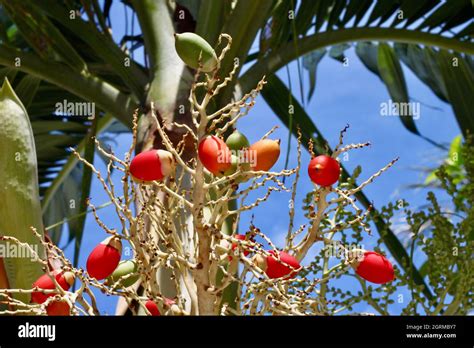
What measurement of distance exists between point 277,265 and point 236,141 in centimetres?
13

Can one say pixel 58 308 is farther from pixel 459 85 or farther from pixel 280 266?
pixel 459 85

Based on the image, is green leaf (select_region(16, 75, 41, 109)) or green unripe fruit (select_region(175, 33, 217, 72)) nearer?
green unripe fruit (select_region(175, 33, 217, 72))

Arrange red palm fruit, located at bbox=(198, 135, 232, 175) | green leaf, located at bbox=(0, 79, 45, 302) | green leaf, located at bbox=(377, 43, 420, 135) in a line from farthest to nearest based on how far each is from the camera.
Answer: green leaf, located at bbox=(377, 43, 420, 135), green leaf, located at bbox=(0, 79, 45, 302), red palm fruit, located at bbox=(198, 135, 232, 175)

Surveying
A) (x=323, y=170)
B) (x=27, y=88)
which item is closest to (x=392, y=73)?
(x=27, y=88)

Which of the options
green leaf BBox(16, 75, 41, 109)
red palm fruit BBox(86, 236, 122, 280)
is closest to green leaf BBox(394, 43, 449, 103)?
green leaf BBox(16, 75, 41, 109)

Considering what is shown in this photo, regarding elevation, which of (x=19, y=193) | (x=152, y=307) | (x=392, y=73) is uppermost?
(x=392, y=73)

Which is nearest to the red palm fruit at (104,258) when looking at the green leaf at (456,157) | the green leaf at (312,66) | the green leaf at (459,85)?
the green leaf at (456,157)

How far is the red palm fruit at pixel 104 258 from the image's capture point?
26.0 inches

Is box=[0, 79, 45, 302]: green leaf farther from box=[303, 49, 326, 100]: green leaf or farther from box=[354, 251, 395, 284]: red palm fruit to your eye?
box=[303, 49, 326, 100]: green leaf

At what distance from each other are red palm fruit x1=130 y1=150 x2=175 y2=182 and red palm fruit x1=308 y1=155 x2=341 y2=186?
13cm

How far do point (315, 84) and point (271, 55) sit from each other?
98 centimetres

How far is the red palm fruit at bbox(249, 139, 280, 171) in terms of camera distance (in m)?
0.67

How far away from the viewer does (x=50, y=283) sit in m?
0.67

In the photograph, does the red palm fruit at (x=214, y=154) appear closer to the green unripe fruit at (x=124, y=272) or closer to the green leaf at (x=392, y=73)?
the green unripe fruit at (x=124, y=272)
